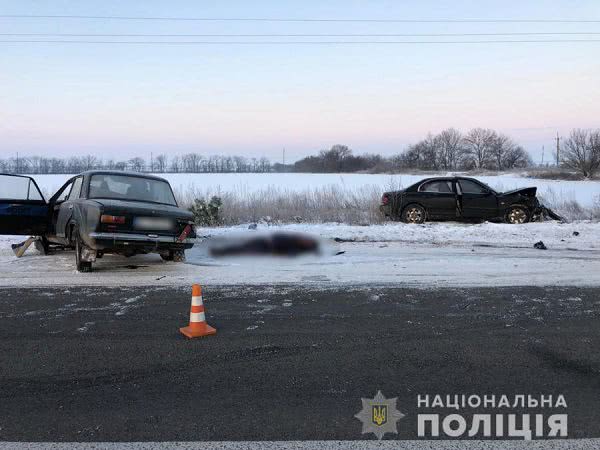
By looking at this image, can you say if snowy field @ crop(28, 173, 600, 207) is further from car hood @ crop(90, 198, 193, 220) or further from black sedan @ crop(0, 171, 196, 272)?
car hood @ crop(90, 198, 193, 220)

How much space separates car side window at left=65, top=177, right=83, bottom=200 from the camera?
28.6ft

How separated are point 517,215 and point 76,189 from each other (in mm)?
12405

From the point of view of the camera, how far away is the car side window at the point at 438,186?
600 inches

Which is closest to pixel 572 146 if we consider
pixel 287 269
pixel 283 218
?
pixel 283 218

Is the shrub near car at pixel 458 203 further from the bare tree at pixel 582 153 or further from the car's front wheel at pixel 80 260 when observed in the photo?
the bare tree at pixel 582 153

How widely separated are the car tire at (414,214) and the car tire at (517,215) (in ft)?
8.42

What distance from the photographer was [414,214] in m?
15.2

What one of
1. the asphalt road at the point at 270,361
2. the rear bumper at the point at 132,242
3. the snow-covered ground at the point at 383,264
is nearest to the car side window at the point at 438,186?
the snow-covered ground at the point at 383,264

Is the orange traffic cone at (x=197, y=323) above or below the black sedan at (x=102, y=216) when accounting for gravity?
below

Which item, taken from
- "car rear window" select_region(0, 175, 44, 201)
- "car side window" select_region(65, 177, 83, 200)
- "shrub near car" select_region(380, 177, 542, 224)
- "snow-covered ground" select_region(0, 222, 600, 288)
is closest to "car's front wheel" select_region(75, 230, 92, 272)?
"snow-covered ground" select_region(0, 222, 600, 288)

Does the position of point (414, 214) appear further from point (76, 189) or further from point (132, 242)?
point (76, 189)

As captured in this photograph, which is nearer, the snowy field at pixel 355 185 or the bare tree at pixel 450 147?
the snowy field at pixel 355 185

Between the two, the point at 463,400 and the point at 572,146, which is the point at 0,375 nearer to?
the point at 463,400

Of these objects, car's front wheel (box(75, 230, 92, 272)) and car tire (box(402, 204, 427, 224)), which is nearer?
car's front wheel (box(75, 230, 92, 272))
